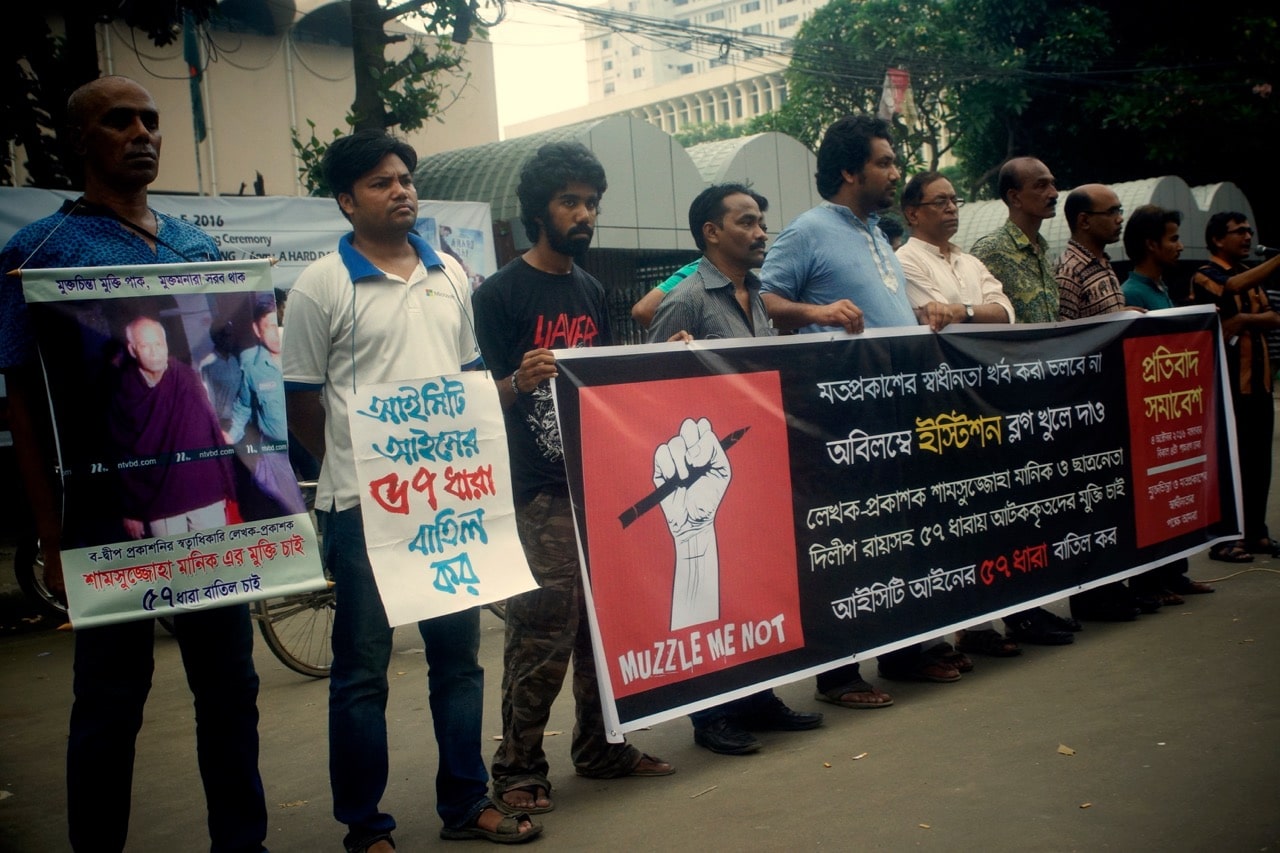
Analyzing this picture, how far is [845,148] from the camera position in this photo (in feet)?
16.3

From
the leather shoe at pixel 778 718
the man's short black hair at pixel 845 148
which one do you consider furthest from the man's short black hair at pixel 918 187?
the leather shoe at pixel 778 718

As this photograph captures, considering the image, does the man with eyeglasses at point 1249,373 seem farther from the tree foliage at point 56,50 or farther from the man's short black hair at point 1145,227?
the tree foliage at point 56,50

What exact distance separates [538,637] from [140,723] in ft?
4.06

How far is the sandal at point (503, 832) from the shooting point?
346cm

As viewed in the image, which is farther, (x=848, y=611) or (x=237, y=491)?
(x=848, y=611)

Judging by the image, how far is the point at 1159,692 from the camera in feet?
14.8

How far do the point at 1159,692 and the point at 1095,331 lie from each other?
6.54 feet

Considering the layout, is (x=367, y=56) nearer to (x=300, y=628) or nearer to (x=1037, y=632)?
(x=300, y=628)

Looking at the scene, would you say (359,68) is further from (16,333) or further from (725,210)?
(16,333)

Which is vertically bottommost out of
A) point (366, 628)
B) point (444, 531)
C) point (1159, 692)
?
point (1159, 692)

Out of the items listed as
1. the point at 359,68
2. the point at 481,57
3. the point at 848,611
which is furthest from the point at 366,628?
the point at 481,57

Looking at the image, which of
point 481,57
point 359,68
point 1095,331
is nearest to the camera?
point 1095,331

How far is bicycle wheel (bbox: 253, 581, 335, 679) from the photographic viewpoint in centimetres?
584

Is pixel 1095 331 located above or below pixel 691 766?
above
